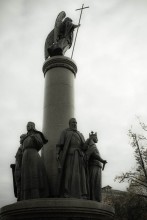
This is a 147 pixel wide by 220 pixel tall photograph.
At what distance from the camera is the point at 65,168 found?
7.83m

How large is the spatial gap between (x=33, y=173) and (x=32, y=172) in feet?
0.14

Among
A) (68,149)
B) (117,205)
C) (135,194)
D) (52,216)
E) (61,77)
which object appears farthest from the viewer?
(117,205)

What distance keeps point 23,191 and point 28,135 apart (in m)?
1.65

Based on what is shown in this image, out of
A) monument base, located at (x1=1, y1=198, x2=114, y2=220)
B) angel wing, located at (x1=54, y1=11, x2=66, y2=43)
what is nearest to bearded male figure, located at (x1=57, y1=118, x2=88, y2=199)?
monument base, located at (x1=1, y1=198, x2=114, y2=220)

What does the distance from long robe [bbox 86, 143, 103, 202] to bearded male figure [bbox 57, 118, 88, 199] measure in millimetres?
302

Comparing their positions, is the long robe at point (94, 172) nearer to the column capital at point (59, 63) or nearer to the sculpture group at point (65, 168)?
the sculpture group at point (65, 168)

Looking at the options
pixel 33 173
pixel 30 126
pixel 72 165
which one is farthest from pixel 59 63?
pixel 33 173

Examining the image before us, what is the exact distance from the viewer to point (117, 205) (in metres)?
24.9

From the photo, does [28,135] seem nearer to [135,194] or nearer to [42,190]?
[42,190]

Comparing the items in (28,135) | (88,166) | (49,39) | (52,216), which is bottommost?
(52,216)

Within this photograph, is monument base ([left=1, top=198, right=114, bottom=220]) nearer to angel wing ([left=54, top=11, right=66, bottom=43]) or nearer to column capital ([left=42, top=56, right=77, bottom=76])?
column capital ([left=42, top=56, right=77, bottom=76])

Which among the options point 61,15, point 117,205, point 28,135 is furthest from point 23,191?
point 117,205

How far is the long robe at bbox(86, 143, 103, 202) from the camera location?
7992 mm

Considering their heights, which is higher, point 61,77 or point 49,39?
point 49,39
